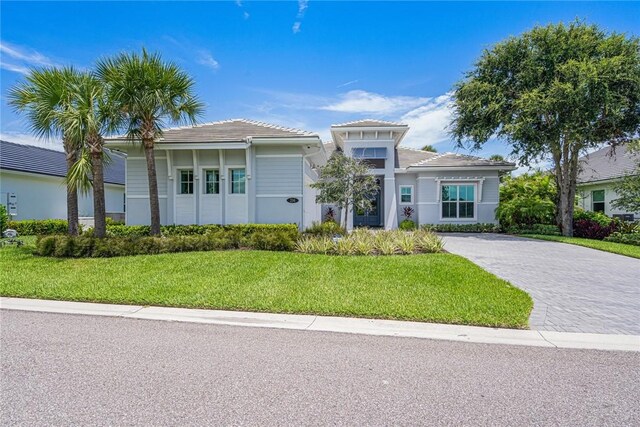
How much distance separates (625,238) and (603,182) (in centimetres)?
805

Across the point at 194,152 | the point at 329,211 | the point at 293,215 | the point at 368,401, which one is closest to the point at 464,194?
the point at 329,211

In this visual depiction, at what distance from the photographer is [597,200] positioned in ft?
71.2

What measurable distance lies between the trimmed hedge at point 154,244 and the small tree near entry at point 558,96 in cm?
1340

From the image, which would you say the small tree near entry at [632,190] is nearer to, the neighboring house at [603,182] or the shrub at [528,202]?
the shrub at [528,202]

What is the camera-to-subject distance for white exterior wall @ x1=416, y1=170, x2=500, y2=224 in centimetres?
1980

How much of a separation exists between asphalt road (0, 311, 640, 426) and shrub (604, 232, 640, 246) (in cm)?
1397

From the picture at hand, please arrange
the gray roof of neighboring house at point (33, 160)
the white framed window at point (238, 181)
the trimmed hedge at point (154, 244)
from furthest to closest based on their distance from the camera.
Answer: the gray roof of neighboring house at point (33, 160) < the white framed window at point (238, 181) < the trimmed hedge at point (154, 244)

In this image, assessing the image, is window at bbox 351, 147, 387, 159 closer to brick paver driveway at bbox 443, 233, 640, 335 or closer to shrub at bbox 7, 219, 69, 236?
brick paver driveway at bbox 443, 233, 640, 335

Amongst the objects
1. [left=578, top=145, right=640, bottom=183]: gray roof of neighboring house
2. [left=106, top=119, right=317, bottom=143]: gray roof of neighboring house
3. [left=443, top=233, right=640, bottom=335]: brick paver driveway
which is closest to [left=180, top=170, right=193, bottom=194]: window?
[left=106, top=119, right=317, bottom=143]: gray roof of neighboring house

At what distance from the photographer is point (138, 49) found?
406 inches

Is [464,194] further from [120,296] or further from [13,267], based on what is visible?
[13,267]

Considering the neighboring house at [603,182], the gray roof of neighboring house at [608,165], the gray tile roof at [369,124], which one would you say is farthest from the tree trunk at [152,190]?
the neighboring house at [603,182]

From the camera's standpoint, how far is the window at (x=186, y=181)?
1394 cm

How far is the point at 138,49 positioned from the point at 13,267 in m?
7.12
